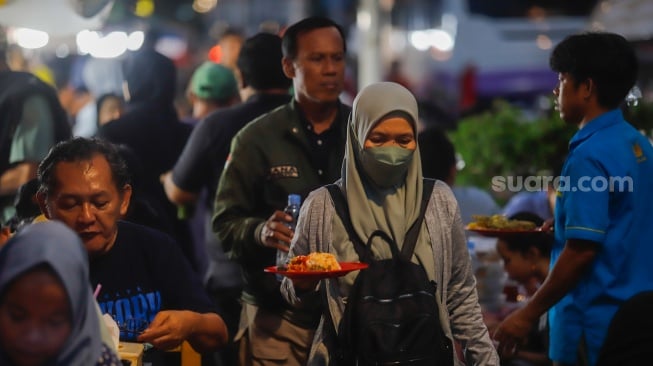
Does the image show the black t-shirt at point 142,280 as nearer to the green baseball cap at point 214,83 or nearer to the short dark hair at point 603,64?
the short dark hair at point 603,64

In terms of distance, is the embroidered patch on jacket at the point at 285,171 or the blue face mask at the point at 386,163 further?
the embroidered patch on jacket at the point at 285,171

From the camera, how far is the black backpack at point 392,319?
4.99 metres

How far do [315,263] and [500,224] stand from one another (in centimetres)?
203

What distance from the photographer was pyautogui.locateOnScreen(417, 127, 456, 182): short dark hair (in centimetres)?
866

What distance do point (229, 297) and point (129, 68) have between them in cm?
230

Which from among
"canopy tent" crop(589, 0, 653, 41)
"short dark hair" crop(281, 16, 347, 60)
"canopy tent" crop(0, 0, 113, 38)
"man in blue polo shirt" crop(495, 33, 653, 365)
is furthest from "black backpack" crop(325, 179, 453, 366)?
"canopy tent" crop(589, 0, 653, 41)

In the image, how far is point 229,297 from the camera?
827 cm

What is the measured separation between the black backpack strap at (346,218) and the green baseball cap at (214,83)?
17.0 ft

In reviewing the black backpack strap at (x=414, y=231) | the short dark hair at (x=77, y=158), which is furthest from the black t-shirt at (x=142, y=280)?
the black backpack strap at (x=414, y=231)

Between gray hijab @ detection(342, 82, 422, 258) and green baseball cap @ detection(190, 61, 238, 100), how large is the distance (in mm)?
5174

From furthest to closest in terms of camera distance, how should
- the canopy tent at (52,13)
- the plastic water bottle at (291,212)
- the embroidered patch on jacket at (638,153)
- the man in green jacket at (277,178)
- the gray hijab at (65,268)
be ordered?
the canopy tent at (52,13), the man in green jacket at (277,178), the plastic water bottle at (291,212), the embroidered patch on jacket at (638,153), the gray hijab at (65,268)

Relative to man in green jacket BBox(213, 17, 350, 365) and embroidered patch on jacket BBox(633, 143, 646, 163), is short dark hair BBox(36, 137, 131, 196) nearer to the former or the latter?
man in green jacket BBox(213, 17, 350, 365)

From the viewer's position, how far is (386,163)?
5227mm

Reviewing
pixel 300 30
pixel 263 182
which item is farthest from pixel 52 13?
pixel 263 182
